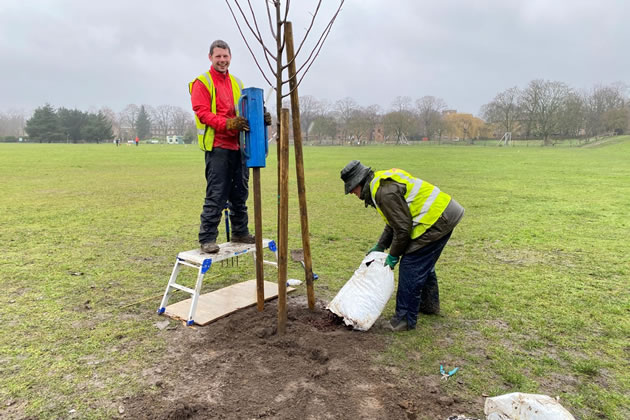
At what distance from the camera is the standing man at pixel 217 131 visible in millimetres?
4316

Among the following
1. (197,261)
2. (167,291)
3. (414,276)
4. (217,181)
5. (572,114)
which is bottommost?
(167,291)

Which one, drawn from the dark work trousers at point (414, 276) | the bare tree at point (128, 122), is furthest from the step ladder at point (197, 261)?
the bare tree at point (128, 122)

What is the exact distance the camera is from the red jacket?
4.27m

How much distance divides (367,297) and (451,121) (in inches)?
3652

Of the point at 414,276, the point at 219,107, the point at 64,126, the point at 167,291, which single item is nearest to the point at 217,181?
the point at 219,107

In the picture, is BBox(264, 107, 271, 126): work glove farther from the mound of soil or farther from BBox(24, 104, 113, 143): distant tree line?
BBox(24, 104, 113, 143): distant tree line

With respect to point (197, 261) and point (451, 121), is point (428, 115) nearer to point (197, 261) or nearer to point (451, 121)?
point (451, 121)

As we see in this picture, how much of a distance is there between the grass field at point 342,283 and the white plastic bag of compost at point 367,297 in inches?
13.4

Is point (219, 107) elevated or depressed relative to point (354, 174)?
elevated

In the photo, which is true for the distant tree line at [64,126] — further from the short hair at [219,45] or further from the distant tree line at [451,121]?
the short hair at [219,45]

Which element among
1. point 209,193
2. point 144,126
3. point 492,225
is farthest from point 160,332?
point 144,126

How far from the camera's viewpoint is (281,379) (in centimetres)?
324

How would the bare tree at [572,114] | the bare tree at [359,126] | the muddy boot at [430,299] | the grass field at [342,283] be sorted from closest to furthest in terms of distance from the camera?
the grass field at [342,283] < the muddy boot at [430,299] < the bare tree at [572,114] < the bare tree at [359,126]

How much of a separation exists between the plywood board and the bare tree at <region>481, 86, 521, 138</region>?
82.0m
